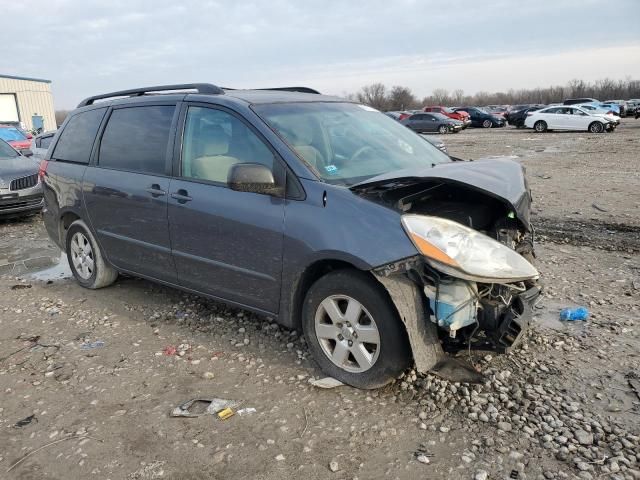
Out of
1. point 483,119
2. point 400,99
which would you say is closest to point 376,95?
point 400,99

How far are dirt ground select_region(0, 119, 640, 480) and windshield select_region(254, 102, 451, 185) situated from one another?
1.42 metres

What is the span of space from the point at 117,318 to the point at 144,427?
1842 mm

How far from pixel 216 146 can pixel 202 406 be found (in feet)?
6.10

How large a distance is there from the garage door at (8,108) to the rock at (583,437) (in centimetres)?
5162

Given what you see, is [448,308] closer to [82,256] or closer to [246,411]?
[246,411]

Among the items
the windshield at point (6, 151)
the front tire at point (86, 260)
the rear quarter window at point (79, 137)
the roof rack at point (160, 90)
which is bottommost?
the front tire at point (86, 260)

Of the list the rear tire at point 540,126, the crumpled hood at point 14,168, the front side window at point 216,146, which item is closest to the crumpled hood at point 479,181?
the front side window at point 216,146

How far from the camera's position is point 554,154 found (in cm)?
1741

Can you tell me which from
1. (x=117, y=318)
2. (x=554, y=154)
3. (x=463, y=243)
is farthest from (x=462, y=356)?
(x=554, y=154)

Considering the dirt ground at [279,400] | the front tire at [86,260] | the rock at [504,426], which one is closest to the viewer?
the dirt ground at [279,400]

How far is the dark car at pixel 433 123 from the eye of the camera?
33.8 meters

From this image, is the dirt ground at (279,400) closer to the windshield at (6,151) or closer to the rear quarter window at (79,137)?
the rear quarter window at (79,137)

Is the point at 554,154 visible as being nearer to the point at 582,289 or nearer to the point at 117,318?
the point at 582,289

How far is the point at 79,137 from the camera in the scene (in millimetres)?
5219
